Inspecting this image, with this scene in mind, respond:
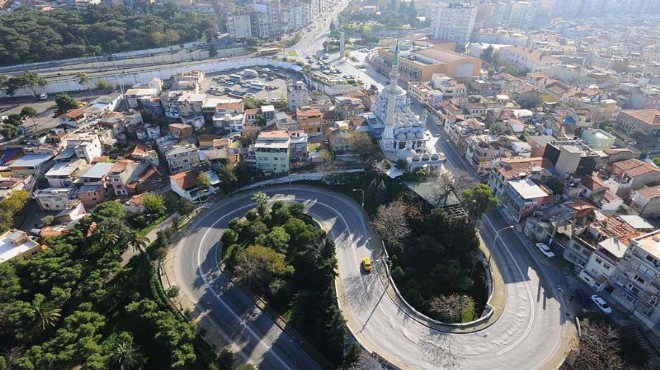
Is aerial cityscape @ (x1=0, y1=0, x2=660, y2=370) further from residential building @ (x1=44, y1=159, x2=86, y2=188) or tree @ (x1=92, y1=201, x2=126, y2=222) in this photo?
residential building @ (x1=44, y1=159, x2=86, y2=188)

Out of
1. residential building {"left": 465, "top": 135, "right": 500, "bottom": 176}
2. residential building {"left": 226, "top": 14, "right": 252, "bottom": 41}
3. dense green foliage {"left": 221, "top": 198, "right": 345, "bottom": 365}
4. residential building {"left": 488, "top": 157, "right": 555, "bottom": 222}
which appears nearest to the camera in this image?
dense green foliage {"left": 221, "top": 198, "right": 345, "bottom": 365}

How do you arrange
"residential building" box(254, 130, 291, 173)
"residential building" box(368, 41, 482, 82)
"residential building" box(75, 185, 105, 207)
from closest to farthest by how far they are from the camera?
1. "residential building" box(75, 185, 105, 207)
2. "residential building" box(254, 130, 291, 173)
3. "residential building" box(368, 41, 482, 82)

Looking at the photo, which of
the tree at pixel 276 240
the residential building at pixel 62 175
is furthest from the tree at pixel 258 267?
the residential building at pixel 62 175

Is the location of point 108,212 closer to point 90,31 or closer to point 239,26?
point 90,31

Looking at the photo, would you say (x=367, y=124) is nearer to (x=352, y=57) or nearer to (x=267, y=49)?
(x=352, y=57)

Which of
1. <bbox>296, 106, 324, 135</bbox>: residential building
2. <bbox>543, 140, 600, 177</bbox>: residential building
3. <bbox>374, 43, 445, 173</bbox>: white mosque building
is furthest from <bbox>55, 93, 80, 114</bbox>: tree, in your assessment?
<bbox>543, 140, 600, 177</bbox>: residential building
